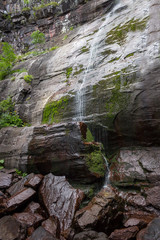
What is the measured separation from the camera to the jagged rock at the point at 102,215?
3.98 m

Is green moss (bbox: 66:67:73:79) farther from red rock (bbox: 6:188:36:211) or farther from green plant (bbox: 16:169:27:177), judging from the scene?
red rock (bbox: 6:188:36:211)

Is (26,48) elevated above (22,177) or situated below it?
above

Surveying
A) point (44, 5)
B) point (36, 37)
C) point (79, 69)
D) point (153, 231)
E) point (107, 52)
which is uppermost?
point (44, 5)

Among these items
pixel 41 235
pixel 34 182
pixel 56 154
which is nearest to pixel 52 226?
pixel 41 235

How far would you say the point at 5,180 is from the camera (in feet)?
21.7

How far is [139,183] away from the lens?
5.50m

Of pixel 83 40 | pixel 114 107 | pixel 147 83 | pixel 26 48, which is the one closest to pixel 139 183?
pixel 114 107

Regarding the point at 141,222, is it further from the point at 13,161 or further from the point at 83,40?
the point at 83,40

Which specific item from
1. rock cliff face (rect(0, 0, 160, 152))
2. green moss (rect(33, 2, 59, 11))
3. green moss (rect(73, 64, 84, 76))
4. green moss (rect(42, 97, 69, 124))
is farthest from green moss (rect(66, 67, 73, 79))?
green moss (rect(33, 2, 59, 11))

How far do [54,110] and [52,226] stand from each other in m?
5.23

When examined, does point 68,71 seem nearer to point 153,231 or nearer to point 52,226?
point 52,226

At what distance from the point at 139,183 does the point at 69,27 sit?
Answer: 1705 centimetres

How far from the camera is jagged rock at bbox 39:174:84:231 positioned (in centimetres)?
477

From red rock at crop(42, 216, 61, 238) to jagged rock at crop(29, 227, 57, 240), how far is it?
0.21 metres
